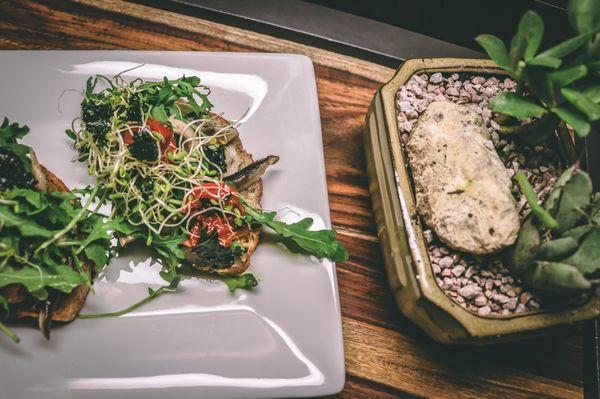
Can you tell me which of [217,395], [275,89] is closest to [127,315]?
[217,395]

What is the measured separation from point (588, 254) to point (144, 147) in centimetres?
117

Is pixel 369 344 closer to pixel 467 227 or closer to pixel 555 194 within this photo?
pixel 467 227

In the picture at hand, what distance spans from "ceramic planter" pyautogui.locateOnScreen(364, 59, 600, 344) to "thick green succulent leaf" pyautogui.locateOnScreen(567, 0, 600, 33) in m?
0.31

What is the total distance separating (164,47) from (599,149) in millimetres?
1566

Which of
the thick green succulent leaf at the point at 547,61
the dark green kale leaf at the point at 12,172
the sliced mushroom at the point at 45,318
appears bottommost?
the sliced mushroom at the point at 45,318

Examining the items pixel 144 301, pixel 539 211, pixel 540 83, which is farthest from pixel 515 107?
pixel 144 301

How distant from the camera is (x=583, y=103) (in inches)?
47.0

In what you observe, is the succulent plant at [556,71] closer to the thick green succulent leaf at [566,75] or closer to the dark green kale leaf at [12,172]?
the thick green succulent leaf at [566,75]

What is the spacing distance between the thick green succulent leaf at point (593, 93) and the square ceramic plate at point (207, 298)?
2.41 ft

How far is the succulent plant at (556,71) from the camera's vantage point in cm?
121

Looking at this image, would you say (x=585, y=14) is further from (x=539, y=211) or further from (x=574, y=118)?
(x=539, y=211)

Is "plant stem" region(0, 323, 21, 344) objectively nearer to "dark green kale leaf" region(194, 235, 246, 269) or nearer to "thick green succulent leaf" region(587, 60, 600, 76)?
"dark green kale leaf" region(194, 235, 246, 269)

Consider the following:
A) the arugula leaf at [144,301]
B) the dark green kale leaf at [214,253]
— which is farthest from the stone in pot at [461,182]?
the arugula leaf at [144,301]

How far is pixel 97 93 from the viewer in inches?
62.9
